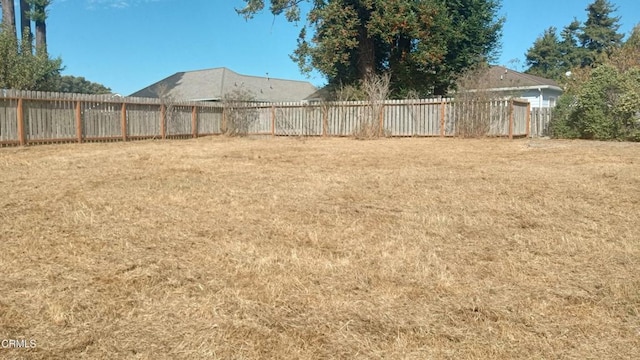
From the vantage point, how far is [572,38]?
4847cm

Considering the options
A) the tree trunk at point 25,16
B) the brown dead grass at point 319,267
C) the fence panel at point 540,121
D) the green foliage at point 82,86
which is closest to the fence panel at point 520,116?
the fence panel at point 540,121

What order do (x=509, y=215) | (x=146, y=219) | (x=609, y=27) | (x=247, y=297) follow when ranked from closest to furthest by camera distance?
1. (x=247, y=297)
2. (x=146, y=219)
3. (x=509, y=215)
4. (x=609, y=27)

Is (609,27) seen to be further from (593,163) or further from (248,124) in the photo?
(593,163)

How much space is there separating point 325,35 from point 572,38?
39.7 m

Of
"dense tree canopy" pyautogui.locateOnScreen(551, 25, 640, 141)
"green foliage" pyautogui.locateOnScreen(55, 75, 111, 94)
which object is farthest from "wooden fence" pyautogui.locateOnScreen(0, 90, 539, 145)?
"green foliage" pyautogui.locateOnScreen(55, 75, 111, 94)

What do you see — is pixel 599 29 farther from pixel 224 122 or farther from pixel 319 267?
pixel 319 267

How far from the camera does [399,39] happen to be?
19875 millimetres

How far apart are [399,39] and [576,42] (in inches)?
1476

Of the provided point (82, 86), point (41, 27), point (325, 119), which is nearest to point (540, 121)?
point (325, 119)

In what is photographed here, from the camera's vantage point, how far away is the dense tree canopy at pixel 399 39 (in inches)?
699

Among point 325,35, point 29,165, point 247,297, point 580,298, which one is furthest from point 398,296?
point 325,35

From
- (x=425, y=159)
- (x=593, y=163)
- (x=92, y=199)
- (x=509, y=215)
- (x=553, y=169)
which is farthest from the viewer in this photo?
(x=425, y=159)

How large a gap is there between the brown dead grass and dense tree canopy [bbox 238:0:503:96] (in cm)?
1258

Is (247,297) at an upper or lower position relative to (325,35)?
lower
